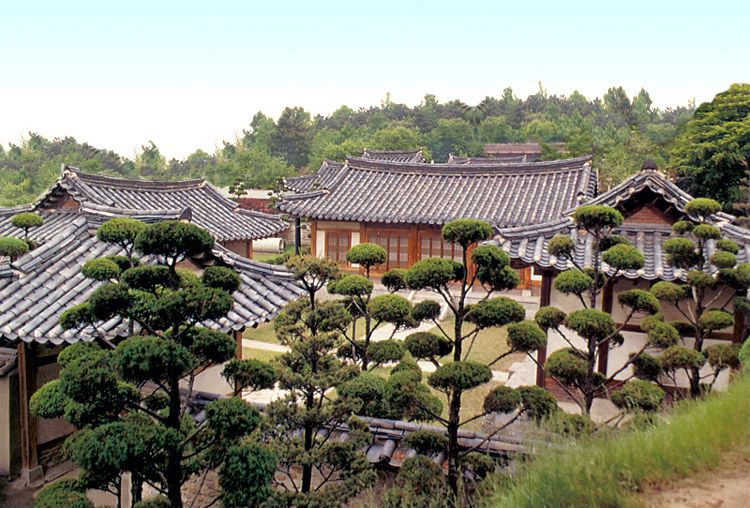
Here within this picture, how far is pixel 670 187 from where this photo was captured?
9.26 metres

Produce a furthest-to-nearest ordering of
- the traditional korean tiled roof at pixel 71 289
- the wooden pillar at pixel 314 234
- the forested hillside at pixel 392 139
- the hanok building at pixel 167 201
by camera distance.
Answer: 1. the forested hillside at pixel 392 139
2. the wooden pillar at pixel 314 234
3. the hanok building at pixel 167 201
4. the traditional korean tiled roof at pixel 71 289

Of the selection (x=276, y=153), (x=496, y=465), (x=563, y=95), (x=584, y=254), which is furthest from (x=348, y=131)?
(x=496, y=465)

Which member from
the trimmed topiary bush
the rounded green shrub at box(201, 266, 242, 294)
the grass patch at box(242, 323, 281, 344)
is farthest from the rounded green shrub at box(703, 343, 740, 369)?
the grass patch at box(242, 323, 281, 344)

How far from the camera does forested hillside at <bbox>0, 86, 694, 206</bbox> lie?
41.8 metres

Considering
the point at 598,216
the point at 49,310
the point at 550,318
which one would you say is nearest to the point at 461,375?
the point at 550,318

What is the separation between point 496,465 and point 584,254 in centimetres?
540

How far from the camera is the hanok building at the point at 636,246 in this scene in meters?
8.86

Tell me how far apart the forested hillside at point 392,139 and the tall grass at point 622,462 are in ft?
103

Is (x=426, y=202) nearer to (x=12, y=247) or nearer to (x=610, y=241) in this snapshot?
(x=610, y=241)

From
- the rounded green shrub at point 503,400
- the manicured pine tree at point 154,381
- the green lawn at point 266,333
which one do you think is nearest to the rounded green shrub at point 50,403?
the manicured pine tree at point 154,381

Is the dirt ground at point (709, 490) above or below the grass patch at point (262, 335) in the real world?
above

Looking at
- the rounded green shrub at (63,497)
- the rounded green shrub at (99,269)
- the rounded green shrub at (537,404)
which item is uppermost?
the rounded green shrub at (99,269)

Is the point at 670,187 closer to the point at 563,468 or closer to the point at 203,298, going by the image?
the point at 563,468

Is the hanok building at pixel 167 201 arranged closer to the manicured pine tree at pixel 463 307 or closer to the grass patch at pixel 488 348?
the grass patch at pixel 488 348
